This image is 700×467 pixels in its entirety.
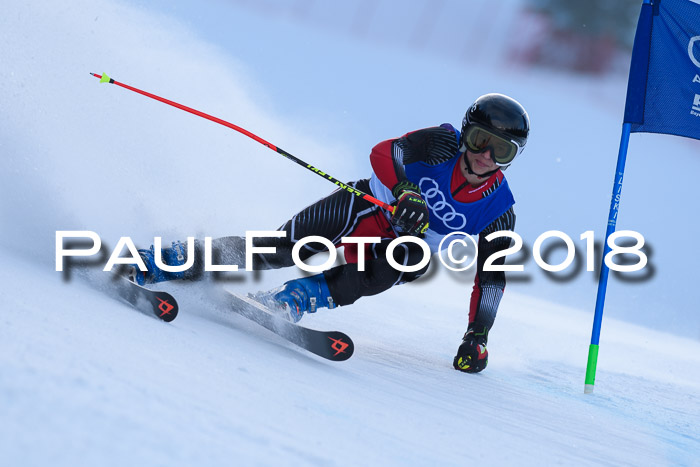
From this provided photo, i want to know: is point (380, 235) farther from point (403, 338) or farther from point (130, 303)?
point (130, 303)

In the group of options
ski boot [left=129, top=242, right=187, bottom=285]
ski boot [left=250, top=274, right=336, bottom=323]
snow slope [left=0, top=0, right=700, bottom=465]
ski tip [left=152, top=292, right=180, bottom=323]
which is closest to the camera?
snow slope [left=0, top=0, right=700, bottom=465]

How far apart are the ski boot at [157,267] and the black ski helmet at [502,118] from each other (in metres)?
1.38

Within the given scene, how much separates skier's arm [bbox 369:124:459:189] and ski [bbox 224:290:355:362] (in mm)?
826

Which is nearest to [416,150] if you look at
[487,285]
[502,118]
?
[502,118]

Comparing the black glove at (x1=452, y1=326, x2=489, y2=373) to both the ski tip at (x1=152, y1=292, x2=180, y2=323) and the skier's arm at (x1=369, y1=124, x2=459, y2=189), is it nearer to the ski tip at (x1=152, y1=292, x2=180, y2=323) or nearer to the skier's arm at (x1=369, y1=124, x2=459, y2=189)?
the skier's arm at (x1=369, y1=124, x2=459, y2=189)

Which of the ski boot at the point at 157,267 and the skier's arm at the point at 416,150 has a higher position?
the skier's arm at the point at 416,150

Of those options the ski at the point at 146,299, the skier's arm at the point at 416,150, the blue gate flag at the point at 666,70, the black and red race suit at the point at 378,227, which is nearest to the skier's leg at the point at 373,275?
the black and red race suit at the point at 378,227

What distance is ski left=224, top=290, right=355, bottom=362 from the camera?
8.00ft

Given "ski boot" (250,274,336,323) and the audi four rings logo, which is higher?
the audi four rings logo

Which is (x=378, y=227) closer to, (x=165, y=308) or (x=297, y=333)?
(x=297, y=333)

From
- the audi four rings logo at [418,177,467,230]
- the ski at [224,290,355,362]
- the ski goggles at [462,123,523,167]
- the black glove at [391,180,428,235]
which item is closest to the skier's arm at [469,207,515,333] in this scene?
the audi four rings logo at [418,177,467,230]

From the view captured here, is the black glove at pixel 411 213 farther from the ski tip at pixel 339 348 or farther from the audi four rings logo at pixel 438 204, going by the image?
the ski tip at pixel 339 348

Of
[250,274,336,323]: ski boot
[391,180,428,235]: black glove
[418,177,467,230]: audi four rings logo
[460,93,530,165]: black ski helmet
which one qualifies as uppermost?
[460,93,530,165]: black ski helmet

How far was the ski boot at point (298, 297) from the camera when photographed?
2881 millimetres
